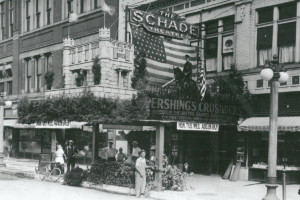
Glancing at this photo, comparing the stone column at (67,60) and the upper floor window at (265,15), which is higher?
the upper floor window at (265,15)

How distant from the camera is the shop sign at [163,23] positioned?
18.3 m

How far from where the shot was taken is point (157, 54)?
737 inches

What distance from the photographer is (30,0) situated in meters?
35.0

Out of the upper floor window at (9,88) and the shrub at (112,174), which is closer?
the shrub at (112,174)

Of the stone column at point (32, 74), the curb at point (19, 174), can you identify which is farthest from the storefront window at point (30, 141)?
the curb at point (19, 174)

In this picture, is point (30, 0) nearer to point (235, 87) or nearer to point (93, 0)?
point (93, 0)

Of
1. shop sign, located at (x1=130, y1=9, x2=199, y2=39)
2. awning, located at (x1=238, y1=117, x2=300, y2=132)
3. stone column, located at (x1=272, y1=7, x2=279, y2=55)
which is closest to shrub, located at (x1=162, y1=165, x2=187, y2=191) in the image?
awning, located at (x1=238, y1=117, x2=300, y2=132)

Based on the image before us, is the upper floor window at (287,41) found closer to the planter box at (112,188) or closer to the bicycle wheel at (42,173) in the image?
the planter box at (112,188)

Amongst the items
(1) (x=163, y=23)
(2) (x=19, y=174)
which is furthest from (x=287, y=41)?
(2) (x=19, y=174)

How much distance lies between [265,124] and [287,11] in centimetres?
479

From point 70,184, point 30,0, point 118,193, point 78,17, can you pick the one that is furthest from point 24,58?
point 118,193

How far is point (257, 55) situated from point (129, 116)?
287 inches

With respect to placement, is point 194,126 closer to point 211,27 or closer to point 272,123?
point 272,123

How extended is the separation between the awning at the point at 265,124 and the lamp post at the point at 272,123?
Answer: 229 inches
